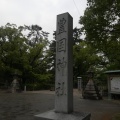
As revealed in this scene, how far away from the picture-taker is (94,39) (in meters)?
11.6

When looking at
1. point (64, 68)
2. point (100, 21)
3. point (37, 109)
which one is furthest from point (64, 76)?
point (37, 109)

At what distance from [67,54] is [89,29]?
18.7 ft

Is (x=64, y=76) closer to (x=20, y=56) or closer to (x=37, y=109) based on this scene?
(x=37, y=109)

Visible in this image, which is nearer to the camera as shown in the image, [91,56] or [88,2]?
[88,2]

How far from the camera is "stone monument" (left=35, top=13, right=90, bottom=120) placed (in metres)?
5.34

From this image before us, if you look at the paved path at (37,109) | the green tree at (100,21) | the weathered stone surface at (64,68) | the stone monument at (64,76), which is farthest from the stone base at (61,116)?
the green tree at (100,21)

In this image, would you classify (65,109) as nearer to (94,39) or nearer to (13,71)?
(94,39)

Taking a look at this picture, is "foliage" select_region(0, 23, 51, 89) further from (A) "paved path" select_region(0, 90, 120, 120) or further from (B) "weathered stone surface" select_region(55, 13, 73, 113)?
(B) "weathered stone surface" select_region(55, 13, 73, 113)

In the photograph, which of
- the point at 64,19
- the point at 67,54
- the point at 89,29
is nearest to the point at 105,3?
the point at 89,29

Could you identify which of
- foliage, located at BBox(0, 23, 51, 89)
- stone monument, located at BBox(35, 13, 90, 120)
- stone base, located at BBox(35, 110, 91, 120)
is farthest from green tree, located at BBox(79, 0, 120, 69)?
foliage, located at BBox(0, 23, 51, 89)

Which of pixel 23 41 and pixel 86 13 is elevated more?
pixel 23 41

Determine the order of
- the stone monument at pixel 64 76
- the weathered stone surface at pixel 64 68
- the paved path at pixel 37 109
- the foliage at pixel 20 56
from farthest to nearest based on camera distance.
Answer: the foliage at pixel 20 56 < the paved path at pixel 37 109 < the weathered stone surface at pixel 64 68 < the stone monument at pixel 64 76

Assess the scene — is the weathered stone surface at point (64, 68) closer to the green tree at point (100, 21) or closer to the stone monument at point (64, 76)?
the stone monument at point (64, 76)

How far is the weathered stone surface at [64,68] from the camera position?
5461 mm
